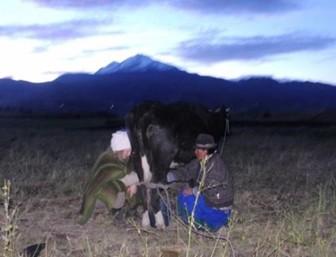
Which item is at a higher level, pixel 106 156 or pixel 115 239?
pixel 106 156

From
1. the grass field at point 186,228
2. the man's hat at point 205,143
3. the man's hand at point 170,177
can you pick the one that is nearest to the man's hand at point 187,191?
the grass field at point 186,228

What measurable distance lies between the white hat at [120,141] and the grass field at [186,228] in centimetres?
91

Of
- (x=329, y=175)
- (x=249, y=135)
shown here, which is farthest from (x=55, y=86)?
(x=329, y=175)

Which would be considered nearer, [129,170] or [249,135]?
[129,170]

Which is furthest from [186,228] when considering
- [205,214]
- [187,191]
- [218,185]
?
[218,185]

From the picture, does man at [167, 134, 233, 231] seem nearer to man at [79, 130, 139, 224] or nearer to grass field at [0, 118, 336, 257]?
grass field at [0, 118, 336, 257]

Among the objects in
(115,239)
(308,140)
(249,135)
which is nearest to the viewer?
(115,239)

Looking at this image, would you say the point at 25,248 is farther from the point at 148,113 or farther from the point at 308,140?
the point at 308,140

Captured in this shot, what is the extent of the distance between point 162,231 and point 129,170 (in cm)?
103

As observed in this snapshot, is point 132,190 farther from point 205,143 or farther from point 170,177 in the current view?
point 205,143

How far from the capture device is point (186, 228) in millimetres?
9492

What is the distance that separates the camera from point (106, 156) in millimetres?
10508

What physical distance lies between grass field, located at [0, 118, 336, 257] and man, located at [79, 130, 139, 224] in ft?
0.83

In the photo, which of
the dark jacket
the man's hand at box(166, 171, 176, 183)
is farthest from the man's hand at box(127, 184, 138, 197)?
the dark jacket
